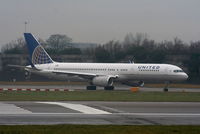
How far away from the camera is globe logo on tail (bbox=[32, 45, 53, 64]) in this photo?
63.2 meters

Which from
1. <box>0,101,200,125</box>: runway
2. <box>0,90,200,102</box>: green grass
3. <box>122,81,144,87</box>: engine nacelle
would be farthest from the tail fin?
<box>0,101,200,125</box>: runway

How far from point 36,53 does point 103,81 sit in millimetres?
11208

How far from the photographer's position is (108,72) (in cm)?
5925

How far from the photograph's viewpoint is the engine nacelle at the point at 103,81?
5709cm

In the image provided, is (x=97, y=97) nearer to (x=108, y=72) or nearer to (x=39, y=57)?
(x=108, y=72)

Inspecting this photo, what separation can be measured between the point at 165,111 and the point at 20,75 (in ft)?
190

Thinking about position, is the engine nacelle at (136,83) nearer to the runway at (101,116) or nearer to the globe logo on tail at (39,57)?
the globe logo on tail at (39,57)
